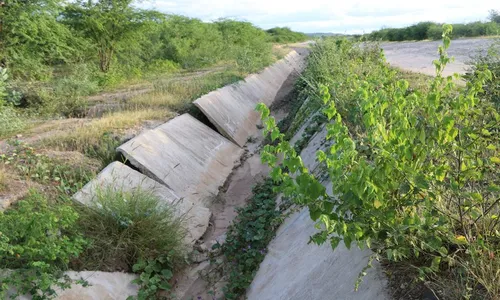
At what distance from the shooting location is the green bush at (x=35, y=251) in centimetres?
346

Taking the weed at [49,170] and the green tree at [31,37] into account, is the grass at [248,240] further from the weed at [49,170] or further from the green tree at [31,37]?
the green tree at [31,37]

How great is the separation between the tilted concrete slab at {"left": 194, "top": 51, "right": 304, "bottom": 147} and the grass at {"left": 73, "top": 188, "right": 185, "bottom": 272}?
447 centimetres

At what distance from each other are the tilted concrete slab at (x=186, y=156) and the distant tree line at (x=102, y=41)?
19.7 ft

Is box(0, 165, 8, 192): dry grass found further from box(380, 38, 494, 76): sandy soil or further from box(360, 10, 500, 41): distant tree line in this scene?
box(360, 10, 500, 41): distant tree line

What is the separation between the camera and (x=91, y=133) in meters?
6.90

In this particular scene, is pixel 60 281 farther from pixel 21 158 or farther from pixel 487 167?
pixel 487 167

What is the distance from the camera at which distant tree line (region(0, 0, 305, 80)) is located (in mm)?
12227

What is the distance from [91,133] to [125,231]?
282cm

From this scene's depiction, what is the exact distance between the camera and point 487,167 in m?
2.52

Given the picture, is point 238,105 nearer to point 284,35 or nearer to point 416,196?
point 416,196

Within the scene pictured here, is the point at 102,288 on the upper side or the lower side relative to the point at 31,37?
lower

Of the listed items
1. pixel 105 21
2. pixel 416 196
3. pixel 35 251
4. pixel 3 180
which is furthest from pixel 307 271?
pixel 105 21

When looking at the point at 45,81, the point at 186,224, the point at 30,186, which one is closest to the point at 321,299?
the point at 186,224

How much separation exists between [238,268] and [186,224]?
3.03 ft
